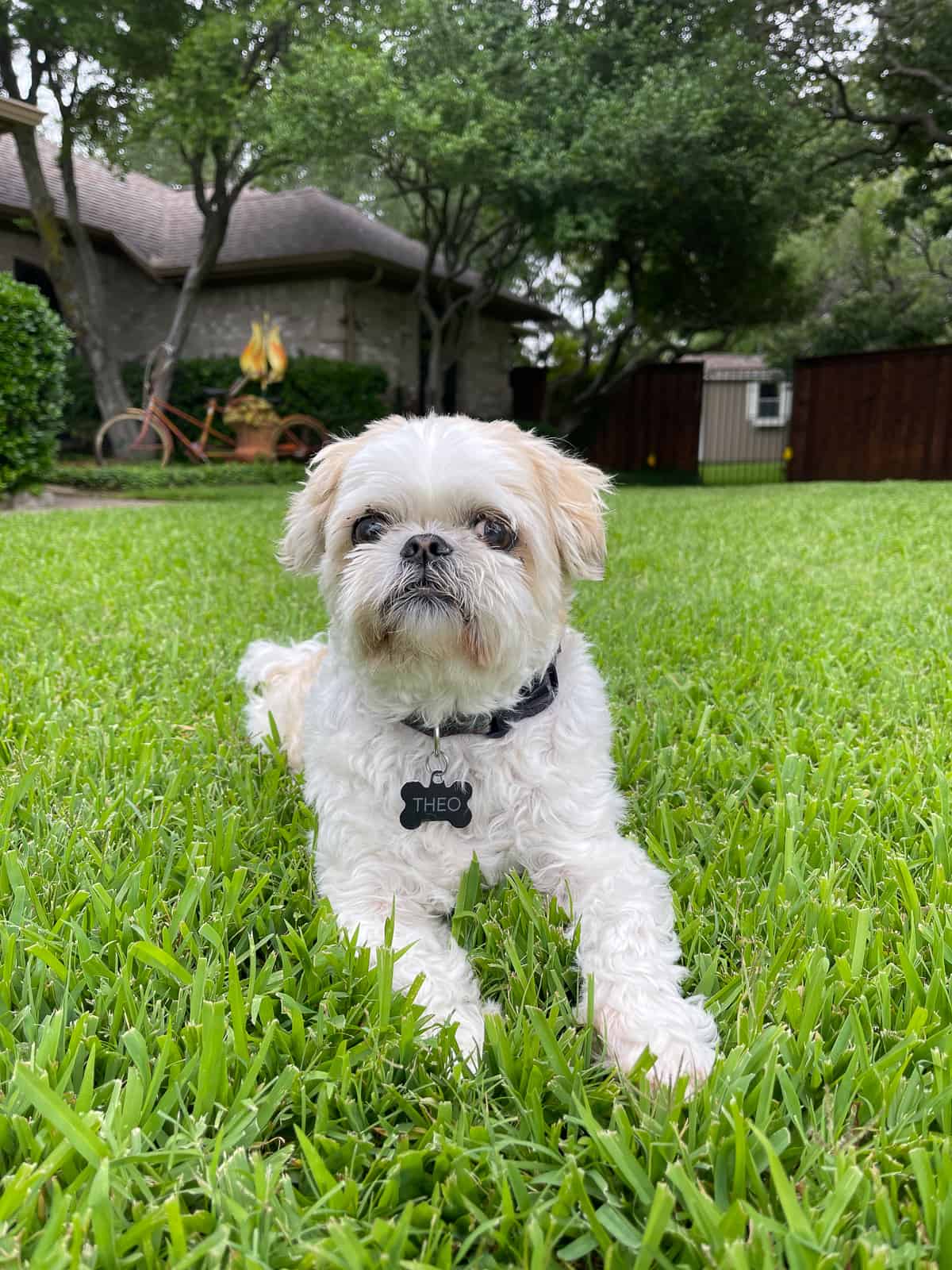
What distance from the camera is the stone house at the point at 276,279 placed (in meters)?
21.5

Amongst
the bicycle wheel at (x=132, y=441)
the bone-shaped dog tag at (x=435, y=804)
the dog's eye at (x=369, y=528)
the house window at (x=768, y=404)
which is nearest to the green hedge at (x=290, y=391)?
the bicycle wheel at (x=132, y=441)

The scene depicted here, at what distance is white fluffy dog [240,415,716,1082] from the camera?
7.48ft

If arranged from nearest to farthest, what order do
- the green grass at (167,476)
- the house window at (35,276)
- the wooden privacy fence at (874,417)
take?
the green grass at (167,476) → the wooden privacy fence at (874,417) → the house window at (35,276)

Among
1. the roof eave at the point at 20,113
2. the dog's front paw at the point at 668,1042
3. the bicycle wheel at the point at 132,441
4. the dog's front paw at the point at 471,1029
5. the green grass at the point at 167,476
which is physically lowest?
the dog's front paw at the point at 471,1029

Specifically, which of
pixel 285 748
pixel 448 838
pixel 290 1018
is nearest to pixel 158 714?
pixel 285 748

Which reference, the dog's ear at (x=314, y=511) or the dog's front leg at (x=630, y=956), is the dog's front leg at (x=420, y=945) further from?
the dog's ear at (x=314, y=511)

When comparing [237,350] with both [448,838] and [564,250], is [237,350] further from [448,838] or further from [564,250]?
[448,838]

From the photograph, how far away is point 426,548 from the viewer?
7.62 ft

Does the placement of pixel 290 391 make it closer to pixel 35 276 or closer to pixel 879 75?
pixel 35 276

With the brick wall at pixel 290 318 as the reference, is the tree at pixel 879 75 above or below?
above

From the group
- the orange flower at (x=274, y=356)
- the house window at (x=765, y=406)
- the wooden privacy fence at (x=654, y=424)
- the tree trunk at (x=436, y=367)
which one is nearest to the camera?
the orange flower at (x=274, y=356)

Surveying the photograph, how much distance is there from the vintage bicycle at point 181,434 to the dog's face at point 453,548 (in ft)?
48.4

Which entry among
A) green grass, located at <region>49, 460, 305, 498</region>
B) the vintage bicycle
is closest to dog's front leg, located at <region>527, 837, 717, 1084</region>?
green grass, located at <region>49, 460, 305, 498</region>

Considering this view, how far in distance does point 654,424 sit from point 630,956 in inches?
1012
